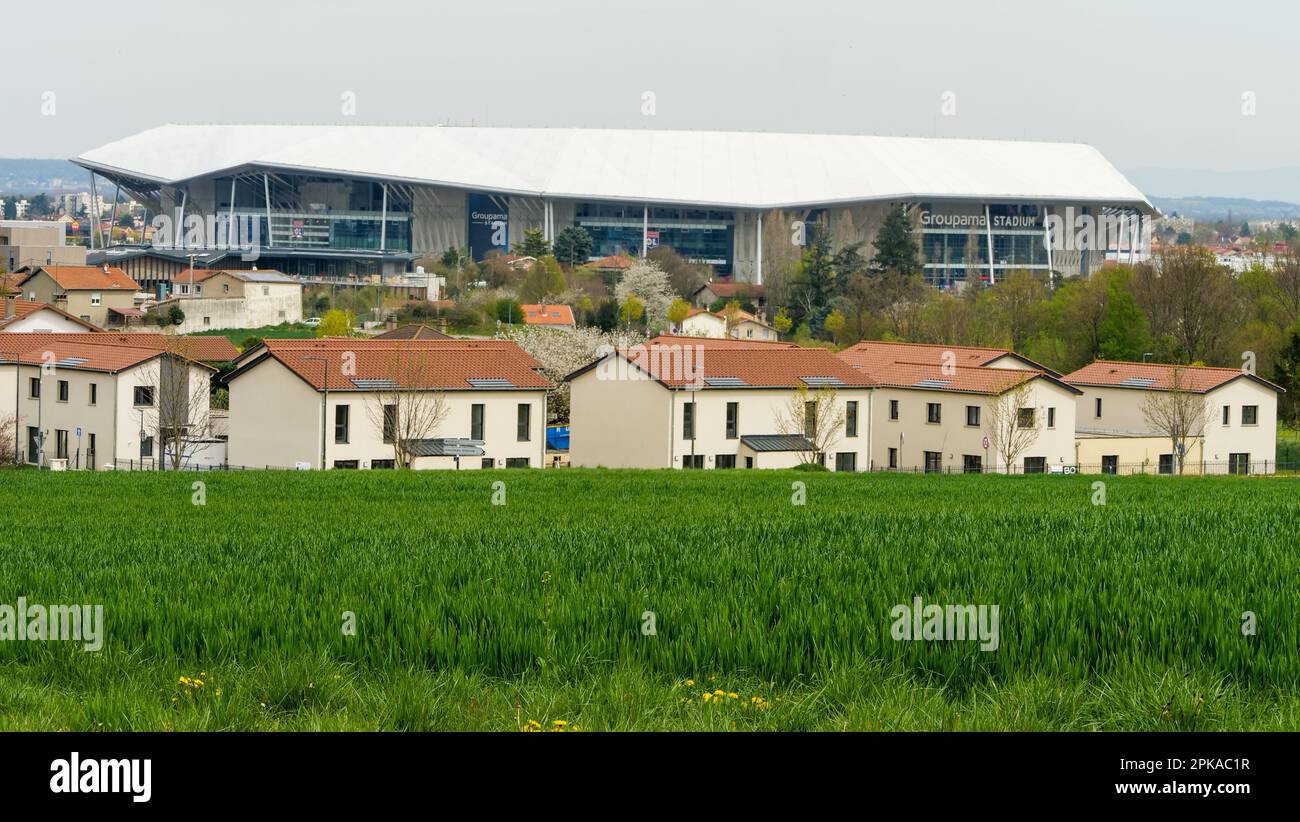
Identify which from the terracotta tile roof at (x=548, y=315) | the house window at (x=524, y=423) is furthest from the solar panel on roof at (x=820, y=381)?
the terracotta tile roof at (x=548, y=315)

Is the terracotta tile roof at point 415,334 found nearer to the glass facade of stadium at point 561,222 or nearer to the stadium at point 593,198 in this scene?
the stadium at point 593,198

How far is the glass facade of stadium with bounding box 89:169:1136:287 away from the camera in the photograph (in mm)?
119938

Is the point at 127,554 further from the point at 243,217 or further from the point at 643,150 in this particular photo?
the point at 643,150

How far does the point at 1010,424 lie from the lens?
3925 centimetres

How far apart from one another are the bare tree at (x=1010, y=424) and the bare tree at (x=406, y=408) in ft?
43.9

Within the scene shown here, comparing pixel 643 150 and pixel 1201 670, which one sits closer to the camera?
pixel 1201 670

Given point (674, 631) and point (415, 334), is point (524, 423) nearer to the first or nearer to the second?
point (415, 334)

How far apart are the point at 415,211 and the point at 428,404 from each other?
87.9 metres

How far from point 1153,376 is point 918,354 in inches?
261

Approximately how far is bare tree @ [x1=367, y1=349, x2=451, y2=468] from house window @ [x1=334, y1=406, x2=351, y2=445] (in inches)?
21.2

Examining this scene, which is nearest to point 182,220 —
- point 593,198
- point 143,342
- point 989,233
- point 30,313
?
point 593,198

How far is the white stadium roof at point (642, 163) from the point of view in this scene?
122 metres
